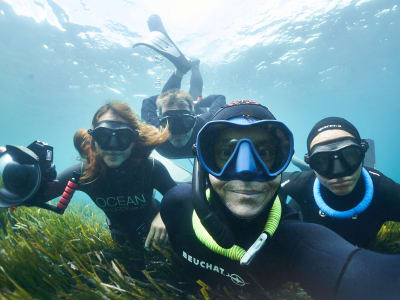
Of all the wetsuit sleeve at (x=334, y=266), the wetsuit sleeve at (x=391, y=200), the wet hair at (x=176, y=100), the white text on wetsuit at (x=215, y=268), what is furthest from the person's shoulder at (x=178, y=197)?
the wet hair at (x=176, y=100)

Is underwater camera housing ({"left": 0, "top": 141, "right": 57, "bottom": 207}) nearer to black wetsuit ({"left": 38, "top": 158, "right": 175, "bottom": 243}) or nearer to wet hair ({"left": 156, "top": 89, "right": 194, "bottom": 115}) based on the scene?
black wetsuit ({"left": 38, "top": 158, "right": 175, "bottom": 243})

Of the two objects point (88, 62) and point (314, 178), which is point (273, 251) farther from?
point (88, 62)

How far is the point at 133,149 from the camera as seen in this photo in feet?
13.3

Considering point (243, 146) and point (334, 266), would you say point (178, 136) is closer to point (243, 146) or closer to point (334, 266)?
point (243, 146)

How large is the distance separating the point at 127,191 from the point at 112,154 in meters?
0.73

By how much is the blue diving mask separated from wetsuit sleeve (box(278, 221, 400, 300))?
1.80 ft

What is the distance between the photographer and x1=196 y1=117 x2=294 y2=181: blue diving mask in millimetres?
1781

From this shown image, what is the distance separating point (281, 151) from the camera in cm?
201

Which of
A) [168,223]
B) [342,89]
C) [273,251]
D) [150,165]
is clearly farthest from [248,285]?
[342,89]

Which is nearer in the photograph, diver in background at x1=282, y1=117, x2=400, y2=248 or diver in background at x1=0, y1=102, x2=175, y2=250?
diver in background at x1=282, y1=117, x2=400, y2=248

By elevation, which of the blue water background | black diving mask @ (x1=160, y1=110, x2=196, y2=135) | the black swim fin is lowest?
black diving mask @ (x1=160, y1=110, x2=196, y2=135)

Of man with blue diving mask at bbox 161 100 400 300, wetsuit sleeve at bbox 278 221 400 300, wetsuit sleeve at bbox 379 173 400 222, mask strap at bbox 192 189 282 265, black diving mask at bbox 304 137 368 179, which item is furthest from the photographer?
black diving mask at bbox 304 137 368 179

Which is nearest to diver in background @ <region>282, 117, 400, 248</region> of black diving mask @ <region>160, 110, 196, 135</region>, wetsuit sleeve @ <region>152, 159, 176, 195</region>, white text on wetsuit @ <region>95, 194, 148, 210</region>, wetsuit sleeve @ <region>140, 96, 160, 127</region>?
wetsuit sleeve @ <region>152, 159, 176, 195</region>

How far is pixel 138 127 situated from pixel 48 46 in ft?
69.2
